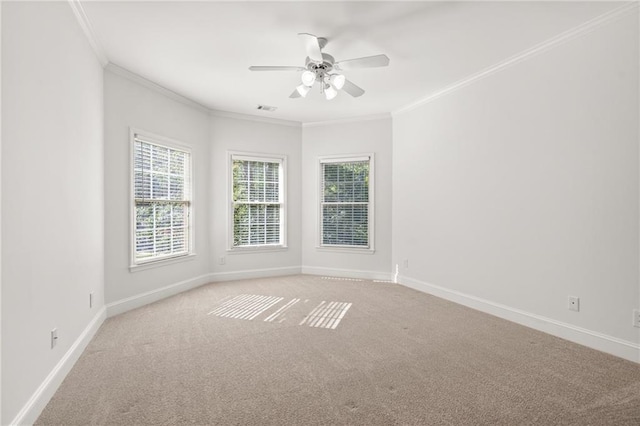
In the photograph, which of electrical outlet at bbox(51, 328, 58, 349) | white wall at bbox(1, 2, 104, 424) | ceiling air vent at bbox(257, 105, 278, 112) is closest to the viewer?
white wall at bbox(1, 2, 104, 424)

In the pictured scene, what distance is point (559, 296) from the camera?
125 inches

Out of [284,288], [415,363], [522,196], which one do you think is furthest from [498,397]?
[284,288]

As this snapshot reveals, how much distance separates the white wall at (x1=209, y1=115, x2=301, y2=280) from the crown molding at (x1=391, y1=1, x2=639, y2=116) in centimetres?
253

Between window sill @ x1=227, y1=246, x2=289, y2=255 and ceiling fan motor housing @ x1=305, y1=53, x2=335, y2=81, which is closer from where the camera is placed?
ceiling fan motor housing @ x1=305, y1=53, x2=335, y2=81

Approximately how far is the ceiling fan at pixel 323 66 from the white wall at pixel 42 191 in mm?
1465

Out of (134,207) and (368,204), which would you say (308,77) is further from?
(368,204)

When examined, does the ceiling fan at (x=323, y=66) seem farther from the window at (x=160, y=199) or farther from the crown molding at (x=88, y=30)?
the window at (x=160, y=199)

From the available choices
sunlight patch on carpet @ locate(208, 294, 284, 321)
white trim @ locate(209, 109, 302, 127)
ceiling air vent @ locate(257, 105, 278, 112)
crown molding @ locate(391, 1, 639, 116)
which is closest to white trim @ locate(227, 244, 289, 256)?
sunlight patch on carpet @ locate(208, 294, 284, 321)

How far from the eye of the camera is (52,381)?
2.17 metres

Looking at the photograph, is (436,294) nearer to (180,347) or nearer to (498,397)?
(498,397)

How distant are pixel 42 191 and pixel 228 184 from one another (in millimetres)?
3450

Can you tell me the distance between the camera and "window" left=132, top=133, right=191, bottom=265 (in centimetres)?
410

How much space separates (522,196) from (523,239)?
1.44 ft

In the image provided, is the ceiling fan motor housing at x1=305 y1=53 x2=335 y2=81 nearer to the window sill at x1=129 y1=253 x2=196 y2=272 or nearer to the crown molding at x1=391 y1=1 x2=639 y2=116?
the crown molding at x1=391 y1=1 x2=639 y2=116
